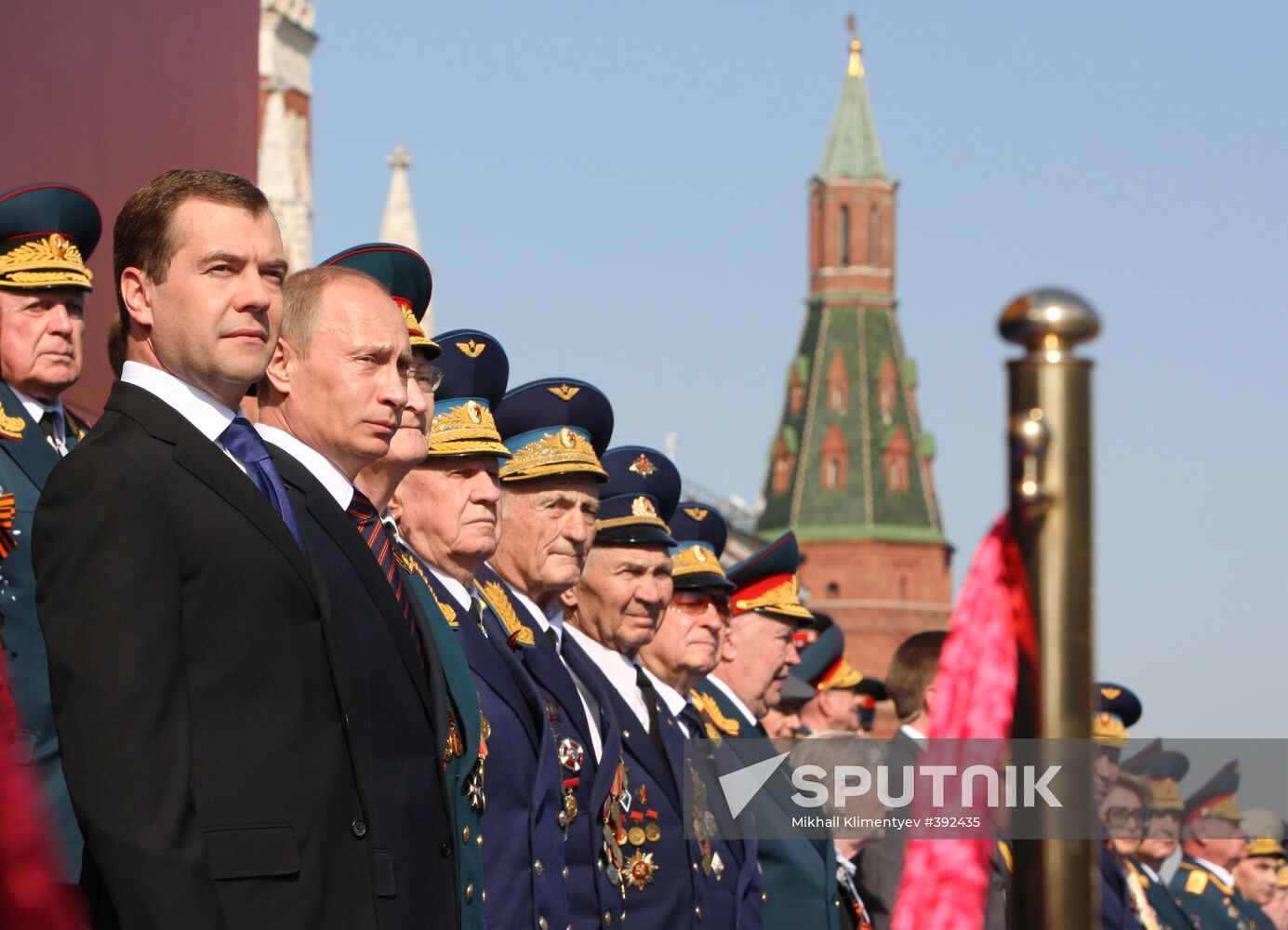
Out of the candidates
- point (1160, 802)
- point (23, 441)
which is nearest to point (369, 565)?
point (23, 441)

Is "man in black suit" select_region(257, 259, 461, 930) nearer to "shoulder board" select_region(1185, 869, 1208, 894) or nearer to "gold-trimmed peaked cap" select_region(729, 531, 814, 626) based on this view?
"gold-trimmed peaked cap" select_region(729, 531, 814, 626)

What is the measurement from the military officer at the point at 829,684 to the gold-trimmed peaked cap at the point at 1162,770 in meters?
1.54

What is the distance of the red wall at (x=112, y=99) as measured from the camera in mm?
5297

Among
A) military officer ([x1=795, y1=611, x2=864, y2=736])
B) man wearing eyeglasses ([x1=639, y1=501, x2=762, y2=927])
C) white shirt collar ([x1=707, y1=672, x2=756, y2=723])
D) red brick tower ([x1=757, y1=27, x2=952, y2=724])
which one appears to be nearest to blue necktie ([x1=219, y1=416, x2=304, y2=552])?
man wearing eyeglasses ([x1=639, y1=501, x2=762, y2=927])

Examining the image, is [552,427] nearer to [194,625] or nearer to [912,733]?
[912,733]

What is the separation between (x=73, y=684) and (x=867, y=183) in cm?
9255

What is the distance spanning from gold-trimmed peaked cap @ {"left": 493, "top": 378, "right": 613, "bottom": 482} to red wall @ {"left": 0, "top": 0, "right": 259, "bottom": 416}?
1.05 meters

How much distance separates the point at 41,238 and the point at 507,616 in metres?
1.47

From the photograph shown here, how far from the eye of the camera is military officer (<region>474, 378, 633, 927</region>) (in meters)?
5.87

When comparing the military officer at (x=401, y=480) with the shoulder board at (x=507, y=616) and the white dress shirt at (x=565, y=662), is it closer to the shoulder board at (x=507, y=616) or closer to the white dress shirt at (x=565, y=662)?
the shoulder board at (x=507, y=616)

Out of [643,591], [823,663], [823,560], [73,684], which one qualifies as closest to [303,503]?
[73,684]

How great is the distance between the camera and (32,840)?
7.21 feet

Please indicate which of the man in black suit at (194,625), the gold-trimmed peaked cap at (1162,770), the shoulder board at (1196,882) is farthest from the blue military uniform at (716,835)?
the shoulder board at (1196,882)

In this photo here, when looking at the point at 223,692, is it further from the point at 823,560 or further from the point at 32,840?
the point at 823,560
